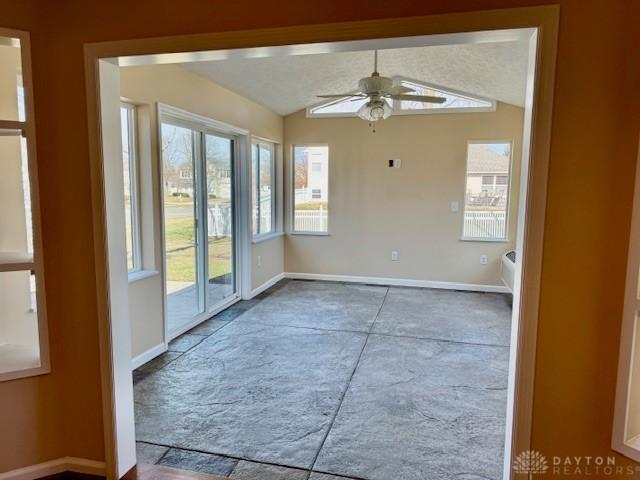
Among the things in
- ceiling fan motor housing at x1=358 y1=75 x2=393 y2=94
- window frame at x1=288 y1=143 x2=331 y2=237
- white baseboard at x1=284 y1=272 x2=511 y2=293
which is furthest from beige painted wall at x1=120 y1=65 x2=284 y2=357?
white baseboard at x1=284 y1=272 x2=511 y2=293

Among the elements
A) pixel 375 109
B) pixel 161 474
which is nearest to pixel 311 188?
pixel 375 109

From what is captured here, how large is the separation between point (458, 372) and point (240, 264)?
298cm

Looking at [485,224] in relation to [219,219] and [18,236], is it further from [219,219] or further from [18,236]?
[18,236]

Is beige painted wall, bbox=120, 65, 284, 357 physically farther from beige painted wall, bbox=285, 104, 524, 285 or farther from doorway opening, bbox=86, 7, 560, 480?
beige painted wall, bbox=285, 104, 524, 285

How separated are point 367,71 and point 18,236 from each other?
4075mm

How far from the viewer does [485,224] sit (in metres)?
5.82

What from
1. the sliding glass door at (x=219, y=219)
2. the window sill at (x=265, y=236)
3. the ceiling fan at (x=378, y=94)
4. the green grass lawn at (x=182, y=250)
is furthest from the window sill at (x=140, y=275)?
the ceiling fan at (x=378, y=94)

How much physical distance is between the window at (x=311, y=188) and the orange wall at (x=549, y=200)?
458cm

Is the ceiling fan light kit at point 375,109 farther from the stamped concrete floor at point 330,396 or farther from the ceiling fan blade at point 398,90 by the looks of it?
the stamped concrete floor at point 330,396

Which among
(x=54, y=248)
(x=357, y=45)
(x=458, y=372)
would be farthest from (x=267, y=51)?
(x=458, y=372)

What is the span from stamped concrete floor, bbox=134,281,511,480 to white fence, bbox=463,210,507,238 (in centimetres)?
139

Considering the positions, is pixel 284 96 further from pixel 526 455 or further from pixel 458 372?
pixel 526 455

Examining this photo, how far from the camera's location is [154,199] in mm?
3432

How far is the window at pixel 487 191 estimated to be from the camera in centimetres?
568
